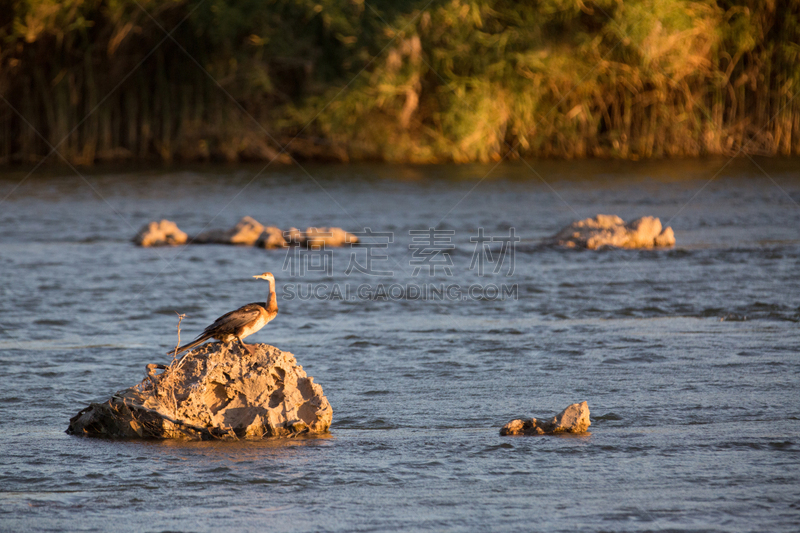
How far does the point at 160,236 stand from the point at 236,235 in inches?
48.8

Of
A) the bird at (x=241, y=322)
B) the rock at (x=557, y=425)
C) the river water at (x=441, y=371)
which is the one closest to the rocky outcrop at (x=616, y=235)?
the river water at (x=441, y=371)

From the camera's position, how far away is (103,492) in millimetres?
4953

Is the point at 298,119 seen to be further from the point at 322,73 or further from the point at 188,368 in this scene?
the point at 188,368

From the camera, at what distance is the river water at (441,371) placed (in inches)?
189

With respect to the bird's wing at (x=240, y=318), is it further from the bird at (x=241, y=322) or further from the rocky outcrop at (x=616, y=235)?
the rocky outcrop at (x=616, y=235)

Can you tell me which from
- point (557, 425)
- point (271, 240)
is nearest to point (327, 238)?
point (271, 240)

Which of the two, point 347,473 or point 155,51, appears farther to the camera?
point 155,51

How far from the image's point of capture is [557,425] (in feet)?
19.2

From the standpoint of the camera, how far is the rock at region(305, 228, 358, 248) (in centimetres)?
1459

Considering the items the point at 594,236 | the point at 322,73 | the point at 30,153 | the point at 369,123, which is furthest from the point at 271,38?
the point at 594,236

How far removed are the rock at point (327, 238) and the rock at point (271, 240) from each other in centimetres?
41

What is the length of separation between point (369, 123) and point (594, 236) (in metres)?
15.9

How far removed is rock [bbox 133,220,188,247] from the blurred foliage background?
12.2 metres

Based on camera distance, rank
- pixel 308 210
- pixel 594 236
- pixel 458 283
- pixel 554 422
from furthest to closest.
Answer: pixel 308 210
pixel 594 236
pixel 458 283
pixel 554 422
